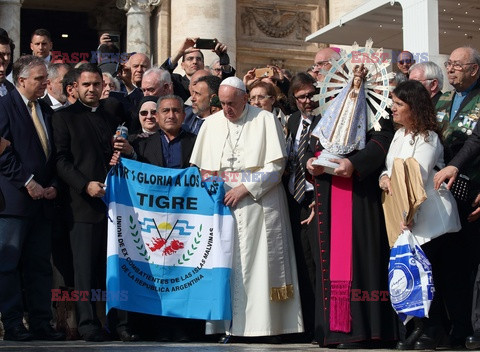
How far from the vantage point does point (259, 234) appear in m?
8.77

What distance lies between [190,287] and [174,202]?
27.8 inches

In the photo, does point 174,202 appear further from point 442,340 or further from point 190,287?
point 442,340

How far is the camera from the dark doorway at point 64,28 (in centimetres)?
2216

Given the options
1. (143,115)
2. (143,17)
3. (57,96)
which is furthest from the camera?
(143,17)

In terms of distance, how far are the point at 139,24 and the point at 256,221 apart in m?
10.8

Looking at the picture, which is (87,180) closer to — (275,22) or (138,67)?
(138,67)

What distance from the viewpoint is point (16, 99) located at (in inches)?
345

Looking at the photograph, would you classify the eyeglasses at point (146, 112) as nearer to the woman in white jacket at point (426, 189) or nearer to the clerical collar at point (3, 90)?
the clerical collar at point (3, 90)

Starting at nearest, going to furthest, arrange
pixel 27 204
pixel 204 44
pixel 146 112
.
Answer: pixel 27 204 < pixel 146 112 < pixel 204 44

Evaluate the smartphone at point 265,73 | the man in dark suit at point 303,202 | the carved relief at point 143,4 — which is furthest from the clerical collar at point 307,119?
the carved relief at point 143,4

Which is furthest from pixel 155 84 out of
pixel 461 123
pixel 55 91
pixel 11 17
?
pixel 11 17

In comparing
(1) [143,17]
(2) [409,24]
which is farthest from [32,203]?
(1) [143,17]

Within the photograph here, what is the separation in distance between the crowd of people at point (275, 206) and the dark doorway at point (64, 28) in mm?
12984

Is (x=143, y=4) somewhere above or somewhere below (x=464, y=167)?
above
